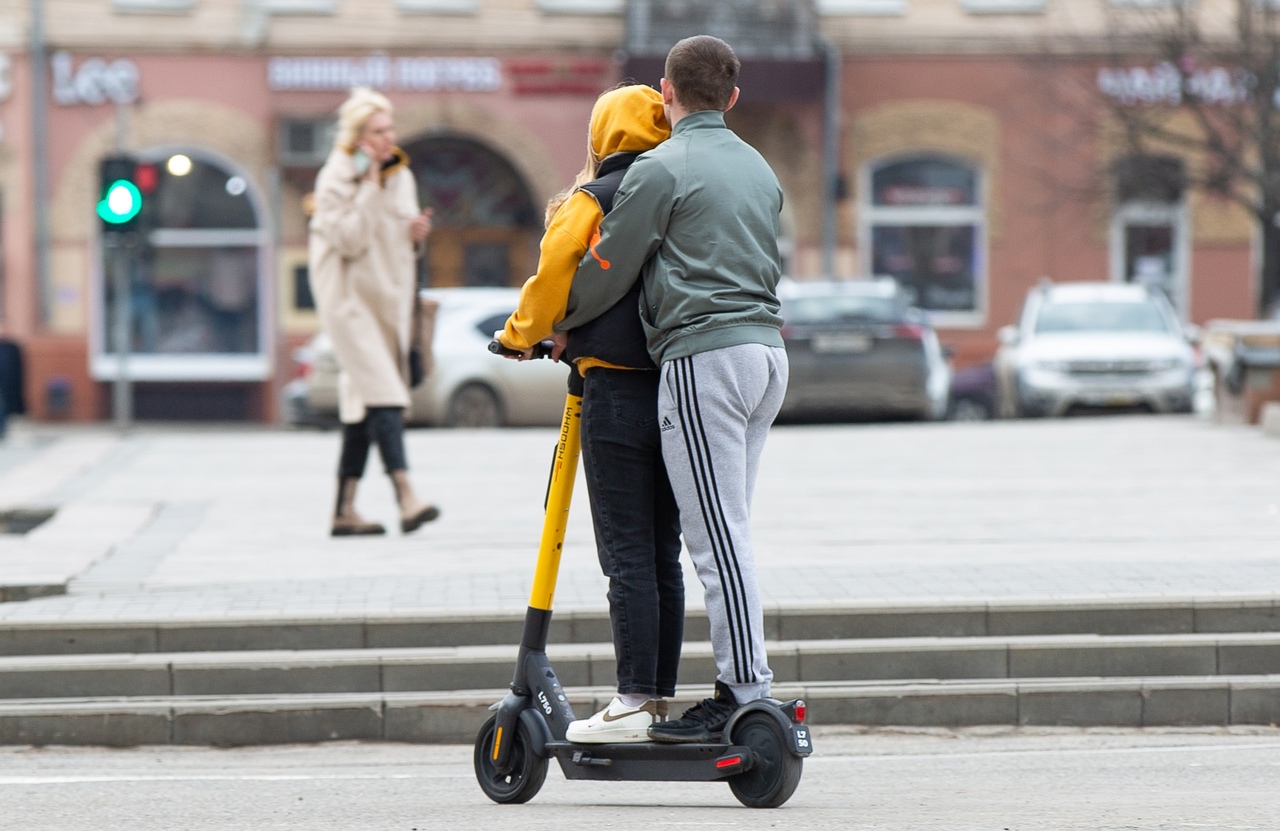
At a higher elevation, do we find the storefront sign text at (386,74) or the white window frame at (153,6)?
the white window frame at (153,6)

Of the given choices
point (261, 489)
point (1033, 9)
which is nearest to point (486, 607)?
point (261, 489)

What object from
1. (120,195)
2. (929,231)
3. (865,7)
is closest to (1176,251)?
(929,231)

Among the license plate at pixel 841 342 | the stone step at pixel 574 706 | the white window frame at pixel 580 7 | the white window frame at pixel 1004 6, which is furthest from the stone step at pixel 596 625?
the white window frame at pixel 1004 6

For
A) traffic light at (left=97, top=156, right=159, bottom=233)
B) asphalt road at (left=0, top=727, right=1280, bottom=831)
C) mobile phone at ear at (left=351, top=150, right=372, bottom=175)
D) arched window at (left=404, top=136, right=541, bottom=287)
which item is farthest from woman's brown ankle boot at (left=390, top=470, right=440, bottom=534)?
arched window at (left=404, top=136, right=541, bottom=287)

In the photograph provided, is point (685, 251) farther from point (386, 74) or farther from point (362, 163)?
point (386, 74)

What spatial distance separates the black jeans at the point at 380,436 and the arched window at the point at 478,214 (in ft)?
65.1

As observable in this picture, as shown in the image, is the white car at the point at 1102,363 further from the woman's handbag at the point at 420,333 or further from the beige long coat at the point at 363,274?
the beige long coat at the point at 363,274

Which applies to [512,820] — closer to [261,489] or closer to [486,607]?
[486,607]

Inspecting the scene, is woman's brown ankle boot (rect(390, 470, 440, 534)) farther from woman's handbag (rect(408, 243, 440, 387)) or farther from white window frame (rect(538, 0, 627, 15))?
white window frame (rect(538, 0, 627, 15))

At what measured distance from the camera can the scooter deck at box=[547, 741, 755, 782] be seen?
198 inches

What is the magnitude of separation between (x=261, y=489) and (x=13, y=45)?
17275mm

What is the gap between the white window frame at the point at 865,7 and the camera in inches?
1152

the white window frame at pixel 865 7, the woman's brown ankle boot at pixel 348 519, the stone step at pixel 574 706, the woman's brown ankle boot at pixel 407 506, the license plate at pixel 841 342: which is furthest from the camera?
the white window frame at pixel 865 7

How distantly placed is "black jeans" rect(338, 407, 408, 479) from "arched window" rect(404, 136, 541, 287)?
19.8 meters
